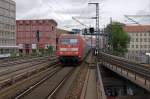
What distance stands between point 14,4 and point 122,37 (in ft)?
115

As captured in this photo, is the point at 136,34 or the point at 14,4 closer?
the point at 14,4

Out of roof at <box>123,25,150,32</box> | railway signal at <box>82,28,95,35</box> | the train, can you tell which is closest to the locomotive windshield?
the train

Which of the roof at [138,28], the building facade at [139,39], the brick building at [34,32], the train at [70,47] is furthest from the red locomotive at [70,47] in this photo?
the roof at [138,28]

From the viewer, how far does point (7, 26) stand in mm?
98812

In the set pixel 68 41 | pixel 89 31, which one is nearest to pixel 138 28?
pixel 89 31

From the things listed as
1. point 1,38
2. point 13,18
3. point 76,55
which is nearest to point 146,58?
point 76,55

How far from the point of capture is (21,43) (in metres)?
127

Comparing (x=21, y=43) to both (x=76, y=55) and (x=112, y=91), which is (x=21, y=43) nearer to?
(x=76, y=55)

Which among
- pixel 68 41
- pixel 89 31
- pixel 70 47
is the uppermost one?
pixel 89 31

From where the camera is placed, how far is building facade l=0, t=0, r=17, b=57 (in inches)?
3700

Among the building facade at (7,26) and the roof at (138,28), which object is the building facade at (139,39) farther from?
the building facade at (7,26)

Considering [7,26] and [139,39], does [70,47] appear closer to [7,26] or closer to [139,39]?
[7,26]

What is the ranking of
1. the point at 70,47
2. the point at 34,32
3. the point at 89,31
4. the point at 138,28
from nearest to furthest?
the point at 70,47, the point at 89,31, the point at 34,32, the point at 138,28

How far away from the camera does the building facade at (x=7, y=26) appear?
308 feet
